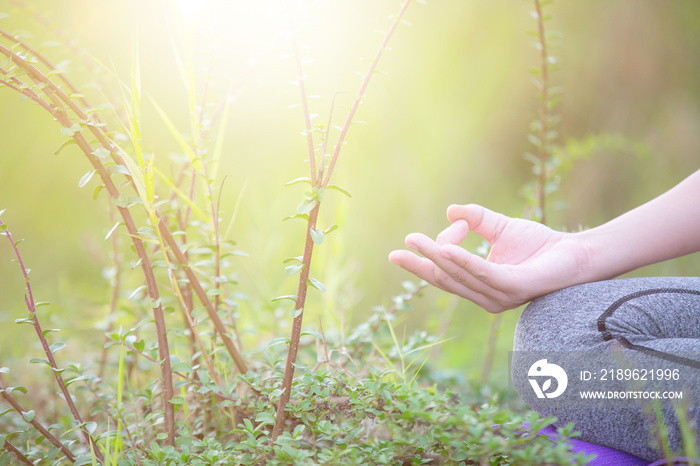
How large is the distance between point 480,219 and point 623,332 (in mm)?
357

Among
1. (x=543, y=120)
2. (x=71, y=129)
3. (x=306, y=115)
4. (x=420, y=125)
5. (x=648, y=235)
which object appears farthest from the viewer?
(x=420, y=125)

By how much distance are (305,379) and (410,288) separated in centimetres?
50

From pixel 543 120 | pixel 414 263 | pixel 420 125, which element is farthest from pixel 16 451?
pixel 420 125

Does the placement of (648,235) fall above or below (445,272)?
above

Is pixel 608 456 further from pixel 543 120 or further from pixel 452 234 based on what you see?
pixel 543 120

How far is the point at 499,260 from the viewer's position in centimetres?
119

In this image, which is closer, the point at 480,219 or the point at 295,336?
the point at 295,336

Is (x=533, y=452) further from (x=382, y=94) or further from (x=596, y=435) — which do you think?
(x=382, y=94)

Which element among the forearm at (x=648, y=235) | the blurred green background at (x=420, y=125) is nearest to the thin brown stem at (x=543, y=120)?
the forearm at (x=648, y=235)

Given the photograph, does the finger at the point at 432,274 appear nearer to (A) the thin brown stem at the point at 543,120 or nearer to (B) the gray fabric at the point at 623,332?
(B) the gray fabric at the point at 623,332

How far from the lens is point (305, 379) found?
3.29 feet

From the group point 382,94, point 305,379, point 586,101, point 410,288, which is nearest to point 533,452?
point 305,379

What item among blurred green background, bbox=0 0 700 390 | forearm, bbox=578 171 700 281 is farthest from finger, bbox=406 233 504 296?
blurred green background, bbox=0 0 700 390

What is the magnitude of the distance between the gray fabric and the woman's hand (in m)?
0.05
